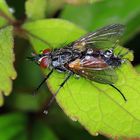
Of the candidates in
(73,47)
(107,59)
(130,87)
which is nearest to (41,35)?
(73,47)

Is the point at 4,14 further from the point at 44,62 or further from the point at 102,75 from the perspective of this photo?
the point at 102,75

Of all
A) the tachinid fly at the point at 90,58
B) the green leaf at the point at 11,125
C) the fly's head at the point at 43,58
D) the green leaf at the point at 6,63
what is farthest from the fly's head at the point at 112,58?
the green leaf at the point at 11,125

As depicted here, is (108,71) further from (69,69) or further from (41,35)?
(41,35)

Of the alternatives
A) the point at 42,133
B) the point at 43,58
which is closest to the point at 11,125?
the point at 42,133

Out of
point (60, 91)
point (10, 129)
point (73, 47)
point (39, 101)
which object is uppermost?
point (73, 47)

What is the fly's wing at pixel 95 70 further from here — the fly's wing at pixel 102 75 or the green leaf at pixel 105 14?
the green leaf at pixel 105 14

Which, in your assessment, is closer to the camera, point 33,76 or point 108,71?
point 108,71

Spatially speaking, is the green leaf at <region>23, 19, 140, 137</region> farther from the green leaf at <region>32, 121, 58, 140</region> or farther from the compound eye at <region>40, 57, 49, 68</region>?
the green leaf at <region>32, 121, 58, 140</region>
